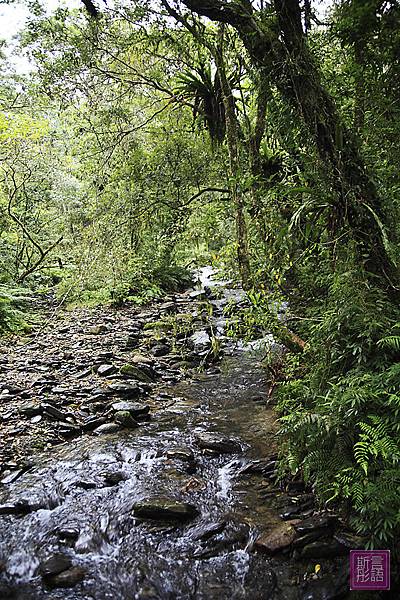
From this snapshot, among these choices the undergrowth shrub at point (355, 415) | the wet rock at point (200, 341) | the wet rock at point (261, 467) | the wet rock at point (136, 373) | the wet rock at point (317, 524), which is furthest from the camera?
the wet rock at point (200, 341)

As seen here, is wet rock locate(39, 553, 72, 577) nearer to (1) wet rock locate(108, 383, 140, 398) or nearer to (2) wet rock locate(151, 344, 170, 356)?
(1) wet rock locate(108, 383, 140, 398)

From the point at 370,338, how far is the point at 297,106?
217 centimetres

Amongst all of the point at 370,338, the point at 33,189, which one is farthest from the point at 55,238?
the point at 370,338

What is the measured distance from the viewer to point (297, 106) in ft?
13.0

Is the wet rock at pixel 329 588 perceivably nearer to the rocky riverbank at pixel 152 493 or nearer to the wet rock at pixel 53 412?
the rocky riverbank at pixel 152 493

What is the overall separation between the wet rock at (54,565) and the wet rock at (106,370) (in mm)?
3814

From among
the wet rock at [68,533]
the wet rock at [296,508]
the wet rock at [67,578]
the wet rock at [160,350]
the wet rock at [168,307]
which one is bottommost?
the wet rock at [67,578]

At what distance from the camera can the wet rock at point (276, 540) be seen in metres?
3.31

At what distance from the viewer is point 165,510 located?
3.82 m

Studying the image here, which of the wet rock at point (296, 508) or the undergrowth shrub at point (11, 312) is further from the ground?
the undergrowth shrub at point (11, 312)

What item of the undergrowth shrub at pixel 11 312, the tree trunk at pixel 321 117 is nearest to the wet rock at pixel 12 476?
the tree trunk at pixel 321 117

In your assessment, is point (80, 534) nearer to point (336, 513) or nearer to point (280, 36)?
point (336, 513)

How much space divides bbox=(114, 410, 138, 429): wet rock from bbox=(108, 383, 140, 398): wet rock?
2.66ft

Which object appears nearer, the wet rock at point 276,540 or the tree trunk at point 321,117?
the wet rock at point 276,540
